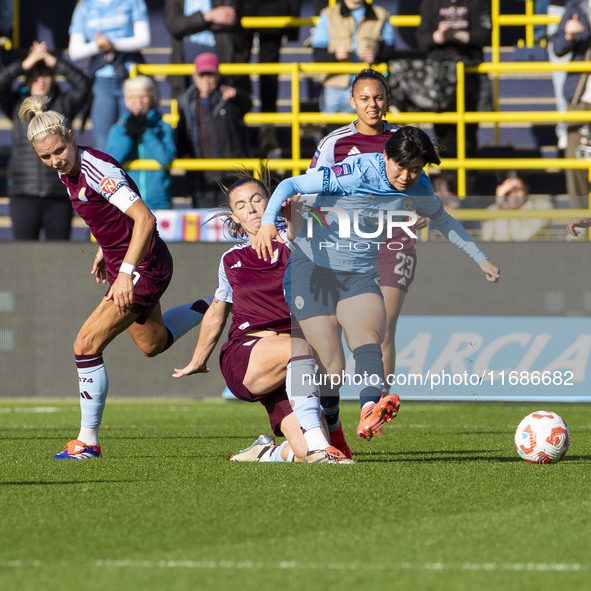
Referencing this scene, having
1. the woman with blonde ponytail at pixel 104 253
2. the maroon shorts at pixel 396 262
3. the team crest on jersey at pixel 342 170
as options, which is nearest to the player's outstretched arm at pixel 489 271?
the maroon shorts at pixel 396 262

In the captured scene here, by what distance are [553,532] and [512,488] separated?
111 cm

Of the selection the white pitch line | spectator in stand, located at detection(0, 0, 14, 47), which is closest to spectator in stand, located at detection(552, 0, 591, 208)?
spectator in stand, located at detection(0, 0, 14, 47)

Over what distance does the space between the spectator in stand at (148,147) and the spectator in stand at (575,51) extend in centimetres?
450

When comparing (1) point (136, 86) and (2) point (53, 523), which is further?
(1) point (136, 86)

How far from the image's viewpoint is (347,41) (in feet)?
41.0

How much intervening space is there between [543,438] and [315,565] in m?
2.84

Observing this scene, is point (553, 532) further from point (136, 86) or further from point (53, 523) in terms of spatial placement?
point (136, 86)

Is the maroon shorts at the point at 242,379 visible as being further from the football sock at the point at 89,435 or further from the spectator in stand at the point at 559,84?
the spectator in stand at the point at 559,84

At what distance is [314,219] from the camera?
6180 mm

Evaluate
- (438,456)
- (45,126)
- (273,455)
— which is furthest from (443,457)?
(45,126)

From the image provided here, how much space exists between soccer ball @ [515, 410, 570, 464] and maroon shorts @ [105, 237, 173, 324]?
87.3 inches

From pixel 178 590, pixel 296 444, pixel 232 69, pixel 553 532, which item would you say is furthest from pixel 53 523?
pixel 232 69

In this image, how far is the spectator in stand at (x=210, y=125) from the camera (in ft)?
38.2

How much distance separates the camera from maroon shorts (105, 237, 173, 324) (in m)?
6.40
